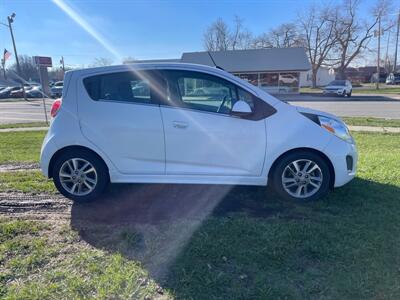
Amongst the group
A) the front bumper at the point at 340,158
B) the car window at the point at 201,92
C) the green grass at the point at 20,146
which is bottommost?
the green grass at the point at 20,146

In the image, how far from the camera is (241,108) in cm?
371

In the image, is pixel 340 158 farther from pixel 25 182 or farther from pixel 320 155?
pixel 25 182

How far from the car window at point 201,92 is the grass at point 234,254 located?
1259mm

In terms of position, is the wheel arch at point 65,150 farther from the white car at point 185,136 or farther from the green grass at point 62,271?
the green grass at point 62,271

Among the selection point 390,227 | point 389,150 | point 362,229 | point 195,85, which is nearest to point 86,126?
point 195,85

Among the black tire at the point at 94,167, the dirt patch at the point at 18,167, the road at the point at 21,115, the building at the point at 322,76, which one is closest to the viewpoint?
the black tire at the point at 94,167

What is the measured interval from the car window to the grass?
126cm

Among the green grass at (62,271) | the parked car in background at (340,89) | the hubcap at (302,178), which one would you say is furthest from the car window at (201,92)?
the parked car in background at (340,89)

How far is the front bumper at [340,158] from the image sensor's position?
150 inches

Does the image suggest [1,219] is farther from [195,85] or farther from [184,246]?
[195,85]

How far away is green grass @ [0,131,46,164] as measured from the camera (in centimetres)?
672

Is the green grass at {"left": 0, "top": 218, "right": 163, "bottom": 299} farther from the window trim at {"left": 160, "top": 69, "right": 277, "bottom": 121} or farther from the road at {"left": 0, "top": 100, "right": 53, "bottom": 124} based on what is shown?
the road at {"left": 0, "top": 100, "right": 53, "bottom": 124}

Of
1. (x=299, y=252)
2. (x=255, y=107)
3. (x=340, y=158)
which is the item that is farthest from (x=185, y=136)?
(x=340, y=158)

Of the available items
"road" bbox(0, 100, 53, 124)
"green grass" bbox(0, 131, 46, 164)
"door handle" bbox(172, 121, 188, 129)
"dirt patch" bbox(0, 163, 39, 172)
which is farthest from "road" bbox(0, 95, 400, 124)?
"door handle" bbox(172, 121, 188, 129)
